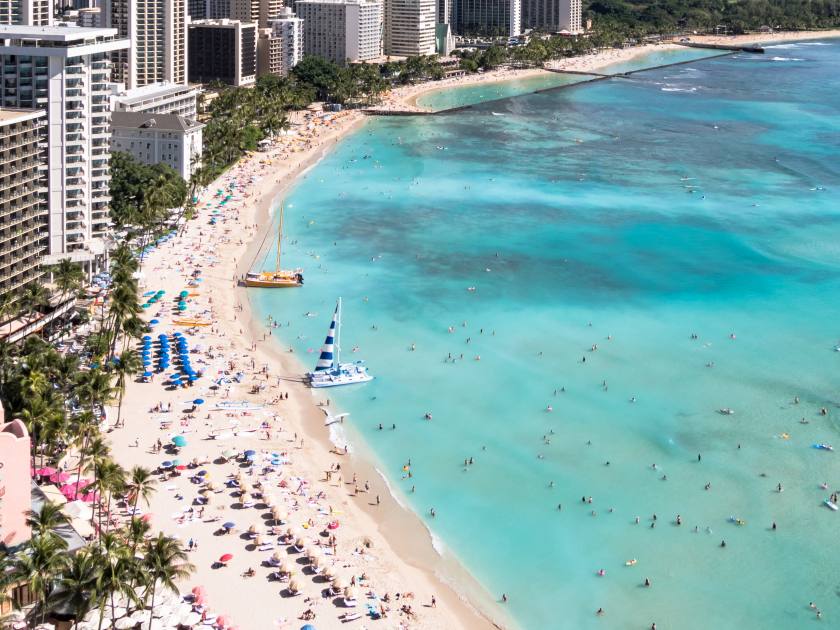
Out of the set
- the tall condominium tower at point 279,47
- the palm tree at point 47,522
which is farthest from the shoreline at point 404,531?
the tall condominium tower at point 279,47

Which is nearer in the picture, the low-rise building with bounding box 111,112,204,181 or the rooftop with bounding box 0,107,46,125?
the rooftop with bounding box 0,107,46,125

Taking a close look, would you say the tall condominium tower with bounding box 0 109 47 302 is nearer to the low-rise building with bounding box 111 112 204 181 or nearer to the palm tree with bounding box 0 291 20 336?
the palm tree with bounding box 0 291 20 336

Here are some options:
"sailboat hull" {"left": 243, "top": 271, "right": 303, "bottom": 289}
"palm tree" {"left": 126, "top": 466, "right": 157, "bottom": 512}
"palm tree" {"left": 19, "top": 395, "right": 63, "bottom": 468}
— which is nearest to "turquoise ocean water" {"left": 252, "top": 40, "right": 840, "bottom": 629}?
"sailboat hull" {"left": 243, "top": 271, "right": 303, "bottom": 289}

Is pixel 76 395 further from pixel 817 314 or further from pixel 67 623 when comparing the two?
pixel 817 314

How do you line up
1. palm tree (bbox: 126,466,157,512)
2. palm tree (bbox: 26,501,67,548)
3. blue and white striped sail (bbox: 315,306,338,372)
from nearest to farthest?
palm tree (bbox: 26,501,67,548) → palm tree (bbox: 126,466,157,512) → blue and white striped sail (bbox: 315,306,338,372)

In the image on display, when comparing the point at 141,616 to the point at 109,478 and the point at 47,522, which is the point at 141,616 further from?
the point at 109,478
